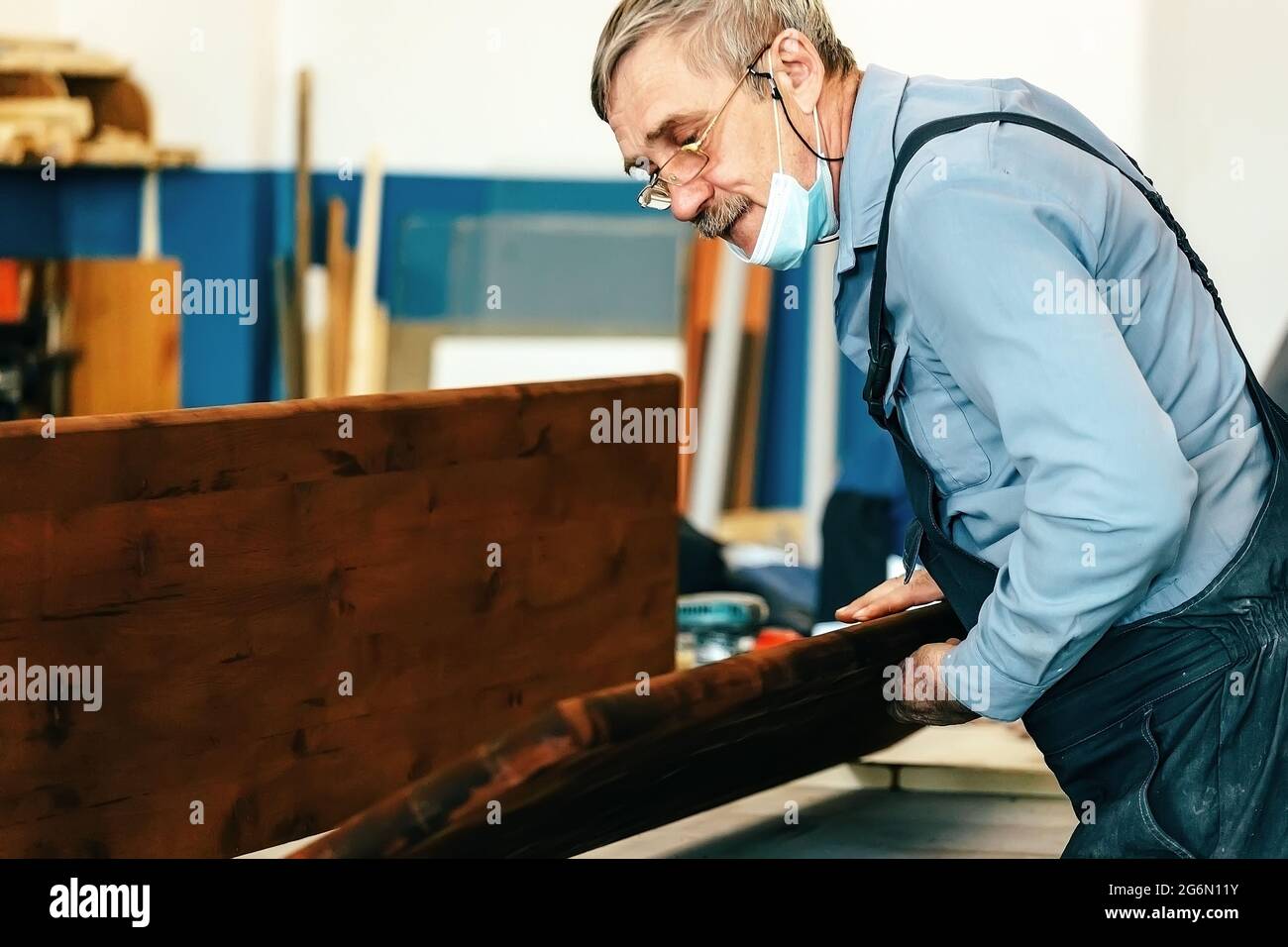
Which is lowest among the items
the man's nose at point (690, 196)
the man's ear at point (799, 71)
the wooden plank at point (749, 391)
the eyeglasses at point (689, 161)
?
the wooden plank at point (749, 391)

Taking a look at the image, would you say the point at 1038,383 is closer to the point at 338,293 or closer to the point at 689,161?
the point at 689,161

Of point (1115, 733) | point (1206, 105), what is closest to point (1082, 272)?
point (1115, 733)

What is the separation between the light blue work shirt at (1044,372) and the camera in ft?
4.00

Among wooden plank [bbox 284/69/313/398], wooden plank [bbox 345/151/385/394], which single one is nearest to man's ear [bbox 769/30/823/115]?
wooden plank [bbox 345/151/385/394]

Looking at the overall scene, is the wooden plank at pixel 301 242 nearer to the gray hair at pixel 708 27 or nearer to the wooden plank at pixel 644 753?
the wooden plank at pixel 644 753

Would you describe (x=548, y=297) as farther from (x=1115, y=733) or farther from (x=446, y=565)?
(x=1115, y=733)

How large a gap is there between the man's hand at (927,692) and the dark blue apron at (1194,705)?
0.54ft

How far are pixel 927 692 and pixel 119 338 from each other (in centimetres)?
491

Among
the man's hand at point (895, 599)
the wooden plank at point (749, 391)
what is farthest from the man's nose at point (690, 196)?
the wooden plank at point (749, 391)

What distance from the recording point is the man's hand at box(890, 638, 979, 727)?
62.3 inches

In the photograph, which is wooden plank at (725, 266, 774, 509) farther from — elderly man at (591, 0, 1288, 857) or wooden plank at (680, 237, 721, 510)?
elderly man at (591, 0, 1288, 857)

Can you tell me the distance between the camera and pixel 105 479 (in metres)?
1.61

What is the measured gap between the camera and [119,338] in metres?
5.83
